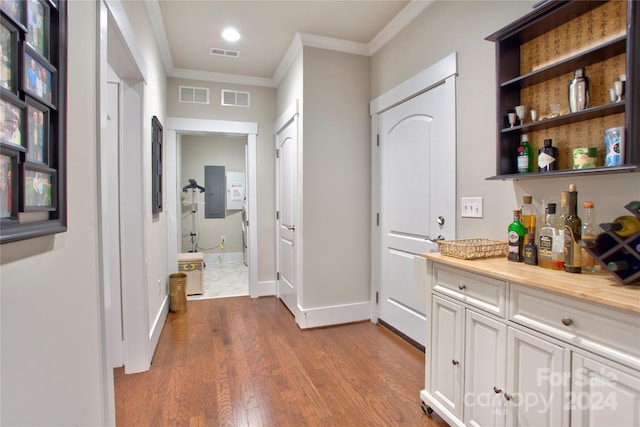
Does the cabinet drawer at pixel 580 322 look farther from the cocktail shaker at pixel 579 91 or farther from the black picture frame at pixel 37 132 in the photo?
the black picture frame at pixel 37 132

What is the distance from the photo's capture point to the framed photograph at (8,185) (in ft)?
2.43

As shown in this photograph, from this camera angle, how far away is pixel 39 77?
2.88 ft

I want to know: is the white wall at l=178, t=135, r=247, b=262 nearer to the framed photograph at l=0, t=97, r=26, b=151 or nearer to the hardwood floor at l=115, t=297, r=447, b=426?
the hardwood floor at l=115, t=297, r=447, b=426

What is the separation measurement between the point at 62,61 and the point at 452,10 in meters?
2.27

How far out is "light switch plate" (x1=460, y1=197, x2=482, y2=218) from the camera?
2.03 m

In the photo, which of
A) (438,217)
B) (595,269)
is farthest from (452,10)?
(595,269)

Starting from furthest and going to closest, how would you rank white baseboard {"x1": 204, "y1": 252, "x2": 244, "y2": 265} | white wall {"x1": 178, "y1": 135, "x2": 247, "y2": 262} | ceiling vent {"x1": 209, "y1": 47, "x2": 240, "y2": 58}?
white baseboard {"x1": 204, "y1": 252, "x2": 244, "y2": 265}
white wall {"x1": 178, "y1": 135, "x2": 247, "y2": 262}
ceiling vent {"x1": 209, "y1": 47, "x2": 240, "y2": 58}

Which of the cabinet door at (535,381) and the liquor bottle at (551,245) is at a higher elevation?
the liquor bottle at (551,245)

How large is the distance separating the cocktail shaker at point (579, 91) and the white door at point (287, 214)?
2263 mm

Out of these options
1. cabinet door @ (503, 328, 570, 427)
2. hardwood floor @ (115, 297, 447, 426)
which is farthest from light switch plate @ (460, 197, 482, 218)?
hardwood floor @ (115, 297, 447, 426)

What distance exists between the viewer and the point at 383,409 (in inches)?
73.4

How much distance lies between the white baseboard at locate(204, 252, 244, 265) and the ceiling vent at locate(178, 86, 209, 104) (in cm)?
332

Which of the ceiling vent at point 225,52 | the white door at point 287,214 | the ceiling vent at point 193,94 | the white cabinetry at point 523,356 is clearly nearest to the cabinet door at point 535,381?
the white cabinetry at point 523,356

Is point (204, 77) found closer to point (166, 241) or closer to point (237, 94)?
point (237, 94)
